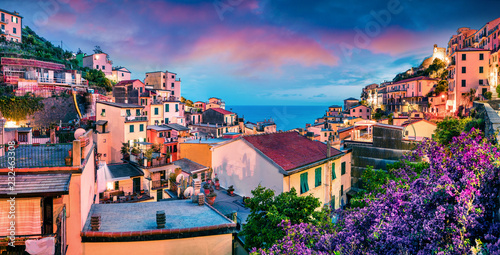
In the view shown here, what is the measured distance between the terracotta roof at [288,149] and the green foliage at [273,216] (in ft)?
17.5

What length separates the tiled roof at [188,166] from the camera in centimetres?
2543

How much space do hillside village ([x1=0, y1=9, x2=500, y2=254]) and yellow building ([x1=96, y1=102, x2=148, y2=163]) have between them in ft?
0.43

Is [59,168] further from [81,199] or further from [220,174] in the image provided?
[220,174]

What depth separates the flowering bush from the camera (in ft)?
13.6

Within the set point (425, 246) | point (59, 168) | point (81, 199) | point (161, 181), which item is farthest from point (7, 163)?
point (161, 181)

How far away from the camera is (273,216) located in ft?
32.3

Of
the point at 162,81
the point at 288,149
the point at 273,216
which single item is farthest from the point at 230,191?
the point at 162,81

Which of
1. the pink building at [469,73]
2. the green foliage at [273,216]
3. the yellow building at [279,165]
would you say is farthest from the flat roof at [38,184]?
the pink building at [469,73]

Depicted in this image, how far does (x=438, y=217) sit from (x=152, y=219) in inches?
362

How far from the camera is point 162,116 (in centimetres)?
4941

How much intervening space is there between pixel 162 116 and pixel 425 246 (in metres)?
48.7

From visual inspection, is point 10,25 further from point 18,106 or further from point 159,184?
point 159,184

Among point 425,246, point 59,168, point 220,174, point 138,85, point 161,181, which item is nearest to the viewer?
point 425,246

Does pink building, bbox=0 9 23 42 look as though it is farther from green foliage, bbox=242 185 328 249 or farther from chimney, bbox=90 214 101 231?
green foliage, bbox=242 185 328 249
